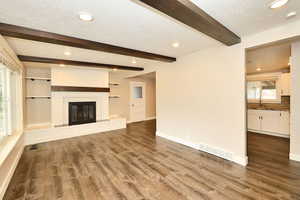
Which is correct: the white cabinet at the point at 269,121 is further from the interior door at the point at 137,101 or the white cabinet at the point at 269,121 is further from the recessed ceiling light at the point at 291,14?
the interior door at the point at 137,101

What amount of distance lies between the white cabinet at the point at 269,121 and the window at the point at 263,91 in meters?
1.00

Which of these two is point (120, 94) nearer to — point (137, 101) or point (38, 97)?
point (137, 101)

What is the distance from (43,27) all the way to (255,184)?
3987mm

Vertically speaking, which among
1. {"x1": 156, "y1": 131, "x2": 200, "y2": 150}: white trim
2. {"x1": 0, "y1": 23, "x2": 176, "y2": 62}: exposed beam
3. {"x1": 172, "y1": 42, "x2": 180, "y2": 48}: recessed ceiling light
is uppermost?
{"x1": 172, "y1": 42, "x2": 180, "y2": 48}: recessed ceiling light

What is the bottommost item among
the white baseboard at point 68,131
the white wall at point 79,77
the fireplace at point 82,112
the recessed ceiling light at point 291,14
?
the white baseboard at point 68,131

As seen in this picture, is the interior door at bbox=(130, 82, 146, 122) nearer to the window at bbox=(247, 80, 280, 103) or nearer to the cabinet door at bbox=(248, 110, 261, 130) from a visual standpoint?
the cabinet door at bbox=(248, 110, 261, 130)

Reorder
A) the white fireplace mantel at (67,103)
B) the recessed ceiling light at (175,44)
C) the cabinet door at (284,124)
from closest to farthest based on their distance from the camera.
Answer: the recessed ceiling light at (175,44) → the cabinet door at (284,124) → the white fireplace mantel at (67,103)

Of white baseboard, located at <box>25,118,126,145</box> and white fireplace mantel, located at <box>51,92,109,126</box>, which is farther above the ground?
white fireplace mantel, located at <box>51,92,109,126</box>

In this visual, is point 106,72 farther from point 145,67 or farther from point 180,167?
point 180,167

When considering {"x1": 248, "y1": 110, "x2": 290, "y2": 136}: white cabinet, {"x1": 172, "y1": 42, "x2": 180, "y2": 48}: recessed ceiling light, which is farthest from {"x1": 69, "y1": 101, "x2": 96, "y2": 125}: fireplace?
{"x1": 248, "y1": 110, "x2": 290, "y2": 136}: white cabinet

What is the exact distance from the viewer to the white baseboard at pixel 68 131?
4.21 meters

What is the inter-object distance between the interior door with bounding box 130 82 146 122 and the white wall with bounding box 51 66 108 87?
1764 millimetres

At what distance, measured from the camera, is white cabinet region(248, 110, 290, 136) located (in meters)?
4.22

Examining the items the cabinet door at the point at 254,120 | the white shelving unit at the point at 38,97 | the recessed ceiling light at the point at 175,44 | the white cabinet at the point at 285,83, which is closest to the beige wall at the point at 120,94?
the white shelving unit at the point at 38,97
